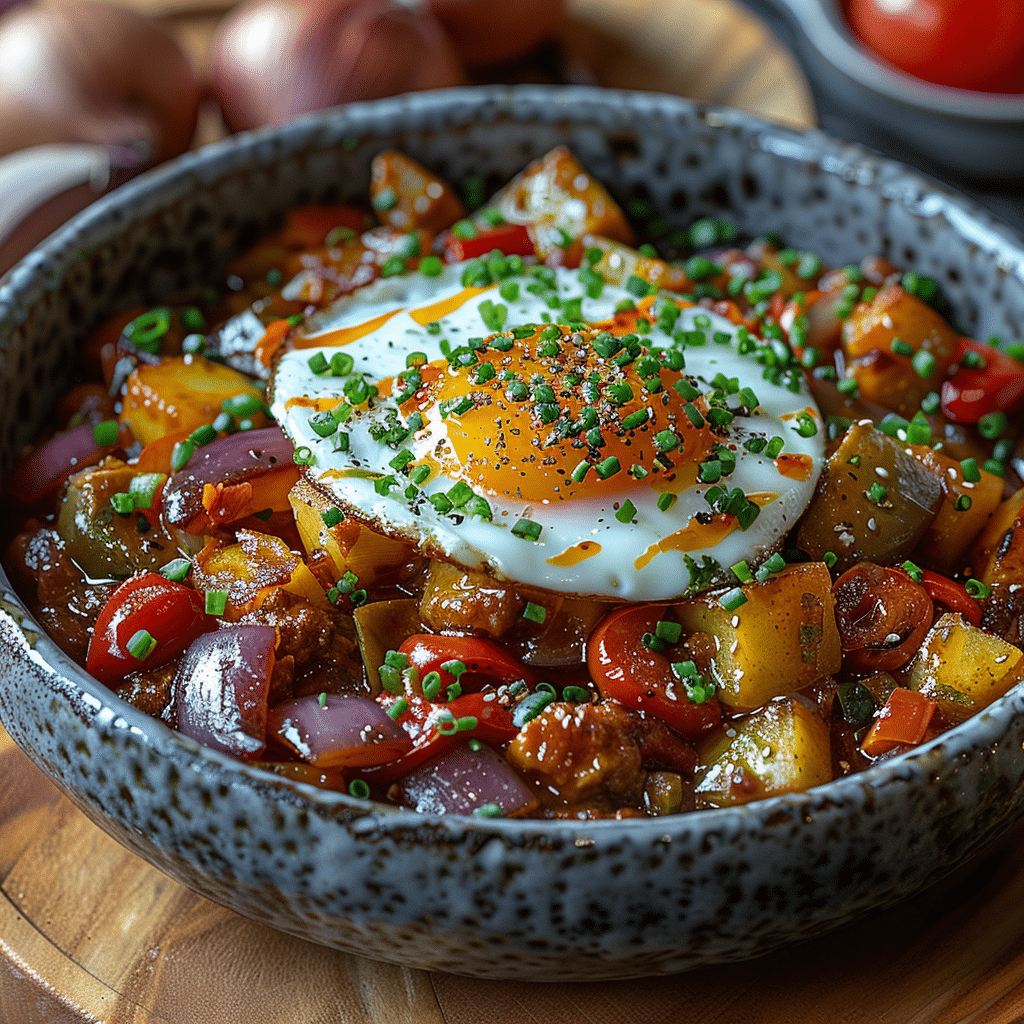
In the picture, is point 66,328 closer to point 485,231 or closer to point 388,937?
point 485,231

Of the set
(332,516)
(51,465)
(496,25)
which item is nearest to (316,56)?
(496,25)

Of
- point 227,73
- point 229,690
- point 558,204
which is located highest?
point 227,73

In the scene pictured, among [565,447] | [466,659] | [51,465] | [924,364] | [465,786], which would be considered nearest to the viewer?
[465,786]

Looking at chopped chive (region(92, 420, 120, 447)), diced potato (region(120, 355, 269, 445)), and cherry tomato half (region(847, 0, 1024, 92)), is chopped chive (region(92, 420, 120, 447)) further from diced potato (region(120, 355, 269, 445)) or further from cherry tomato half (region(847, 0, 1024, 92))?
cherry tomato half (region(847, 0, 1024, 92))

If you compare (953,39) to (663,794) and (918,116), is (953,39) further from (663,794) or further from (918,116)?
(663,794)

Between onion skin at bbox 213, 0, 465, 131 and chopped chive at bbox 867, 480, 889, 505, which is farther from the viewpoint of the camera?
onion skin at bbox 213, 0, 465, 131

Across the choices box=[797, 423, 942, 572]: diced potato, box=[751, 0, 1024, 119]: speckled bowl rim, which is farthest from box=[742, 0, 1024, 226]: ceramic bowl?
box=[797, 423, 942, 572]: diced potato
